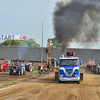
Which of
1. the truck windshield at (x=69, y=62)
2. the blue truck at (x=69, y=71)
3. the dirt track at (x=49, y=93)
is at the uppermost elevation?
the truck windshield at (x=69, y=62)

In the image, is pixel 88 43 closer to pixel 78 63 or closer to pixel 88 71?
pixel 88 71

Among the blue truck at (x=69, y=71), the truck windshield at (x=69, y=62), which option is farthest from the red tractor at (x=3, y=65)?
the blue truck at (x=69, y=71)

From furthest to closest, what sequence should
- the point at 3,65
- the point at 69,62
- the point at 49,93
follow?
the point at 3,65 < the point at 69,62 < the point at 49,93

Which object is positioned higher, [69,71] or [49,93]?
[69,71]

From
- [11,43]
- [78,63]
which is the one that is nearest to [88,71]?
[78,63]

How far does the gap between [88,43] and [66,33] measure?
11.8 meters

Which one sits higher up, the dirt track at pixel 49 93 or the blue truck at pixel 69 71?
the blue truck at pixel 69 71

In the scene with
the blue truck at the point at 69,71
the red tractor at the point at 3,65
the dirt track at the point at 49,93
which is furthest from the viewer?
the red tractor at the point at 3,65

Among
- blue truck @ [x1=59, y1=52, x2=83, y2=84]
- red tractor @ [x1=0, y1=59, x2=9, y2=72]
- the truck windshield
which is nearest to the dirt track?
blue truck @ [x1=59, y1=52, x2=83, y2=84]

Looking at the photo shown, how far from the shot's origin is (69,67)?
18844 millimetres

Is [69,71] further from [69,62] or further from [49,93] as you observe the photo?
[49,93]

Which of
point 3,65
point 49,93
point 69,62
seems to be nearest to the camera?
point 49,93

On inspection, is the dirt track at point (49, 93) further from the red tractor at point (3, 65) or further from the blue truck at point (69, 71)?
the red tractor at point (3, 65)

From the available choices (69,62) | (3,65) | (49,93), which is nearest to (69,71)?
(69,62)
